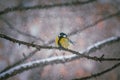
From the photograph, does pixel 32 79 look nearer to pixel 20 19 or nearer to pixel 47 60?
pixel 20 19

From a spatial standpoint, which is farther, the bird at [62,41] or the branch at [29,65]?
the bird at [62,41]

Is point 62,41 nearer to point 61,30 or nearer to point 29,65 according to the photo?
point 29,65

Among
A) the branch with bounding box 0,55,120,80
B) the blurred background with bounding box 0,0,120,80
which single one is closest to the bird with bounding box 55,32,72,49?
the branch with bounding box 0,55,120,80

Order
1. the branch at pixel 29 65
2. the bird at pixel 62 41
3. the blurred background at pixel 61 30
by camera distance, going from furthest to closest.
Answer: the blurred background at pixel 61 30, the bird at pixel 62 41, the branch at pixel 29 65

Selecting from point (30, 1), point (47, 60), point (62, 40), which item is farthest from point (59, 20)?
point (47, 60)

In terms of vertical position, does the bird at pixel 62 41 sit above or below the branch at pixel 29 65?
above

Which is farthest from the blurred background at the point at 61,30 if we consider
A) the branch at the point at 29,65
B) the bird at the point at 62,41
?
the branch at the point at 29,65

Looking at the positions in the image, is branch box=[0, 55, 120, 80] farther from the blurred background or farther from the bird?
the blurred background

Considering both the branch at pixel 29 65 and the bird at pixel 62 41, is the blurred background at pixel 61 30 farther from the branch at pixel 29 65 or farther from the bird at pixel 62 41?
the branch at pixel 29 65

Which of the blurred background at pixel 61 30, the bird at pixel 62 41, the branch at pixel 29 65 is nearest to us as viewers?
the branch at pixel 29 65
